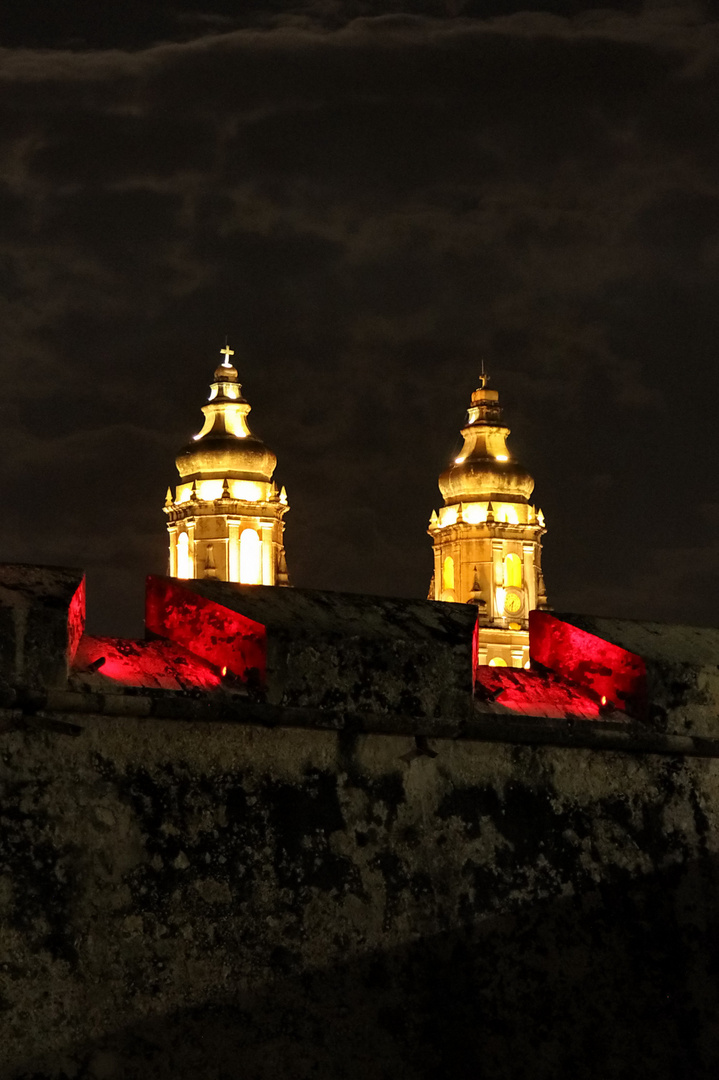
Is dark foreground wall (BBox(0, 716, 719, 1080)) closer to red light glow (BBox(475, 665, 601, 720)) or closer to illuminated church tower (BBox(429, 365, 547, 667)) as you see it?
red light glow (BBox(475, 665, 601, 720))

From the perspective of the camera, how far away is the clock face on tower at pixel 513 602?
164 feet

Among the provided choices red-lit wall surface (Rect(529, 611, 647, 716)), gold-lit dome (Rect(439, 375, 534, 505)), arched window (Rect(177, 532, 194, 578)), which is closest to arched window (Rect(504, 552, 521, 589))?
gold-lit dome (Rect(439, 375, 534, 505))

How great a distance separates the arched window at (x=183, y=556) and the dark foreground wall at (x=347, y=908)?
42.1 meters

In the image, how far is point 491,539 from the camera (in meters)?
50.5

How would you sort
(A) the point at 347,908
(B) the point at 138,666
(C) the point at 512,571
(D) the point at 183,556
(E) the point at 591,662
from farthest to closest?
1. (C) the point at 512,571
2. (D) the point at 183,556
3. (E) the point at 591,662
4. (B) the point at 138,666
5. (A) the point at 347,908

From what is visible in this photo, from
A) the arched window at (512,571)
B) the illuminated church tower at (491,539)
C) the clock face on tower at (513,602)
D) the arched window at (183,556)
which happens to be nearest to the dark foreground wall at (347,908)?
the arched window at (183,556)

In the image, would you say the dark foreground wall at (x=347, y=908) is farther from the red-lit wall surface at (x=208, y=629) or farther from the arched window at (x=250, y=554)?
the arched window at (x=250, y=554)

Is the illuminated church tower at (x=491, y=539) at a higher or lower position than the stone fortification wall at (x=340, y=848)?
higher

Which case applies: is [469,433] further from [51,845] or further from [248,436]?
[51,845]

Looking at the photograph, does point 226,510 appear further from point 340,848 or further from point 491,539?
point 340,848

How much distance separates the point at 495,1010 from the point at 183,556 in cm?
4331

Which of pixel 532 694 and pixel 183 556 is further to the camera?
pixel 183 556

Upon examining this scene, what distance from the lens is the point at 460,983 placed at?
5.67m

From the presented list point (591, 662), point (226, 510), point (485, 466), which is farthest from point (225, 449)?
point (591, 662)
